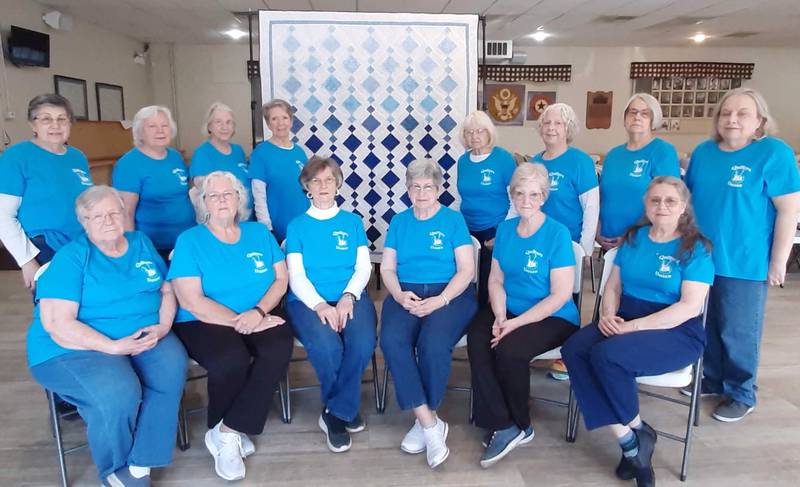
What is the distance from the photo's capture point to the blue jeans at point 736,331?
7.26 ft

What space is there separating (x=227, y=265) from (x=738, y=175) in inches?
77.1

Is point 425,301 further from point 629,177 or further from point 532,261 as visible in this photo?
point 629,177

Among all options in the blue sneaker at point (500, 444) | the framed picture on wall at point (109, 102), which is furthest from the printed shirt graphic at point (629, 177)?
the framed picture on wall at point (109, 102)

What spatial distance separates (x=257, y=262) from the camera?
84.1 inches

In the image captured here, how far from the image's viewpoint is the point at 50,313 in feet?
5.77

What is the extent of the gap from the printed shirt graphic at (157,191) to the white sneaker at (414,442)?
52.9 inches

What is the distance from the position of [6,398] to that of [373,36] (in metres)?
2.69

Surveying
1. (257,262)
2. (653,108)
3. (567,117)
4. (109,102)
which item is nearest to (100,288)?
(257,262)

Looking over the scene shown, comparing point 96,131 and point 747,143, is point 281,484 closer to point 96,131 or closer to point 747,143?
point 747,143

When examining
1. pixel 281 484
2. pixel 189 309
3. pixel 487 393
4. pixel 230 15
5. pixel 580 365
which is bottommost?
pixel 281 484

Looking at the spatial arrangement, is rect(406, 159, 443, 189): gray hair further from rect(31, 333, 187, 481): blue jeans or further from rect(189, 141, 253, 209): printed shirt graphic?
Answer: rect(31, 333, 187, 481): blue jeans

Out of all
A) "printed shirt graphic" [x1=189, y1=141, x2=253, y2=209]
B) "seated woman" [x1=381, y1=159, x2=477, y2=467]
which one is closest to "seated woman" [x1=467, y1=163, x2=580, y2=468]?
"seated woman" [x1=381, y1=159, x2=477, y2=467]

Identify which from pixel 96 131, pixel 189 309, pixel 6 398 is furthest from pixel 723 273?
pixel 96 131

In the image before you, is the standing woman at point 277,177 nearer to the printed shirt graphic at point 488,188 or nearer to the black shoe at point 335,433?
the printed shirt graphic at point 488,188
